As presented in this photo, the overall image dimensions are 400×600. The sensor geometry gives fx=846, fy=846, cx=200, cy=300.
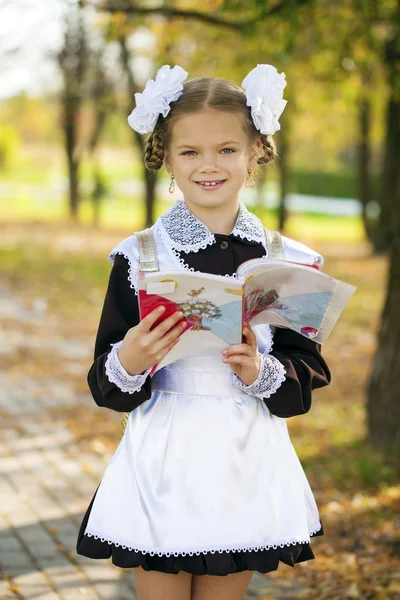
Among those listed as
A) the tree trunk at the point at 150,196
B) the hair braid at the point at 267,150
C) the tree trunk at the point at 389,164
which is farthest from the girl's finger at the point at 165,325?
the tree trunk at the point at 150,196

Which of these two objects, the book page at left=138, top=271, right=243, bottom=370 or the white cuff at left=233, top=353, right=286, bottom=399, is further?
the white cuff at left=233, top=353, right=286, bottom=399

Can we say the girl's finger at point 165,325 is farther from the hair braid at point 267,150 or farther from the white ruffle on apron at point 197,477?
the hair braid at point 267,150

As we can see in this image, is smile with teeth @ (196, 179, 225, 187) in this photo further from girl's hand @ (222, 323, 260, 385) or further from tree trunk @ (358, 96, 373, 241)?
tree trunk @ (358, 96, 373, 241)

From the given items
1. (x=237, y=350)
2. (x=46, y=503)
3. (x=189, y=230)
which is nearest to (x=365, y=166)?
(x=46, y=503)

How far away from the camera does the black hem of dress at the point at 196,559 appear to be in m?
2.36

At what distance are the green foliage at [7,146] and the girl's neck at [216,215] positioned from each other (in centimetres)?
4020

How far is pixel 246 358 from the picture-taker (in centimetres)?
229

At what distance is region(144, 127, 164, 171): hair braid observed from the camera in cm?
258

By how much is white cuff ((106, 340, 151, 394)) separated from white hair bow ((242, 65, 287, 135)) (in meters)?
0.78

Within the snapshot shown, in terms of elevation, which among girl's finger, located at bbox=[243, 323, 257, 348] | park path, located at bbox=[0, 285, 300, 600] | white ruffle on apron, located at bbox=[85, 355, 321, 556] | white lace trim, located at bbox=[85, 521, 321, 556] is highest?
girl's finger, located at bbox=[243, 323, 257, 348]

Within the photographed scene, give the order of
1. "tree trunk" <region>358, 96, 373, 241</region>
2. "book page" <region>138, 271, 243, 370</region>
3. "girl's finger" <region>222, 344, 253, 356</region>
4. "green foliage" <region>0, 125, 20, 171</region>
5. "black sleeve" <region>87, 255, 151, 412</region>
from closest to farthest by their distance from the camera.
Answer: "book page" <region>138, 271, 243, 370</region> < "girl's finger" <region>222, 344, 253, 356</region> < "black sleeve" <region>87, 255, 151, 412</region> < "tree trunk" <region>358, 96, 373, 241</region> < "green foliage" <region>0, 125, 20, 171</region>

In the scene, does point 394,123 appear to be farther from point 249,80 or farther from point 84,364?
point 249,80

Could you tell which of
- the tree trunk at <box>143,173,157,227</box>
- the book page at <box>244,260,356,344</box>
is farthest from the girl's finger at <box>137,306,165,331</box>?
the tree trunk at <box>143,173,157,227</box>

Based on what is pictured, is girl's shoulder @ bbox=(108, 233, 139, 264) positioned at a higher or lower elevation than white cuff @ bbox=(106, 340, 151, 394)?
higher
